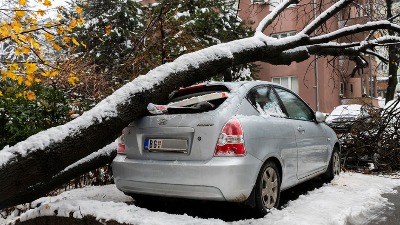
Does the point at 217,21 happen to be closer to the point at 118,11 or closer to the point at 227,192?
the point at 118,11

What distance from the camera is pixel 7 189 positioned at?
11.9 ft

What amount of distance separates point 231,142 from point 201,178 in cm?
47

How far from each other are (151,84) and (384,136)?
615 cm

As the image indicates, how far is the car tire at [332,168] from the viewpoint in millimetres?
6290

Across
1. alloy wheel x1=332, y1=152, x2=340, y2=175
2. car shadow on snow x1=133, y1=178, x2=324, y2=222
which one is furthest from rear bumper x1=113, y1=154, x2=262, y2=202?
alloy wheel x1=332, y1=152, x2=340, y2=175

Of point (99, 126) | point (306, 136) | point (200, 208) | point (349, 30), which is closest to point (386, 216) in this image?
point (306, 136)

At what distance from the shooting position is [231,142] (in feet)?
12.2

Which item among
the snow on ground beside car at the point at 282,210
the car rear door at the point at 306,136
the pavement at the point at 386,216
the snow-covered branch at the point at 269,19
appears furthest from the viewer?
the snow-covered branch at the point at 269,19

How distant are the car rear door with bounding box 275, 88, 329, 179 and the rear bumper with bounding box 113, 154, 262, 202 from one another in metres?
1.30

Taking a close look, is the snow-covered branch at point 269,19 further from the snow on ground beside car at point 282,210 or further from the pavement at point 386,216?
the pavement at point 386,216

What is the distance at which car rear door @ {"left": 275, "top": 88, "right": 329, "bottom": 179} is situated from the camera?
4969 millimetres

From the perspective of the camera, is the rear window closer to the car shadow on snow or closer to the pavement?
the car shadow on snow

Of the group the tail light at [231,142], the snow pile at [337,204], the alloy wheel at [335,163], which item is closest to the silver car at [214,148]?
the tail light at [231,142]

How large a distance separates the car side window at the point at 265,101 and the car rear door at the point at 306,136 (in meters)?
0.22
